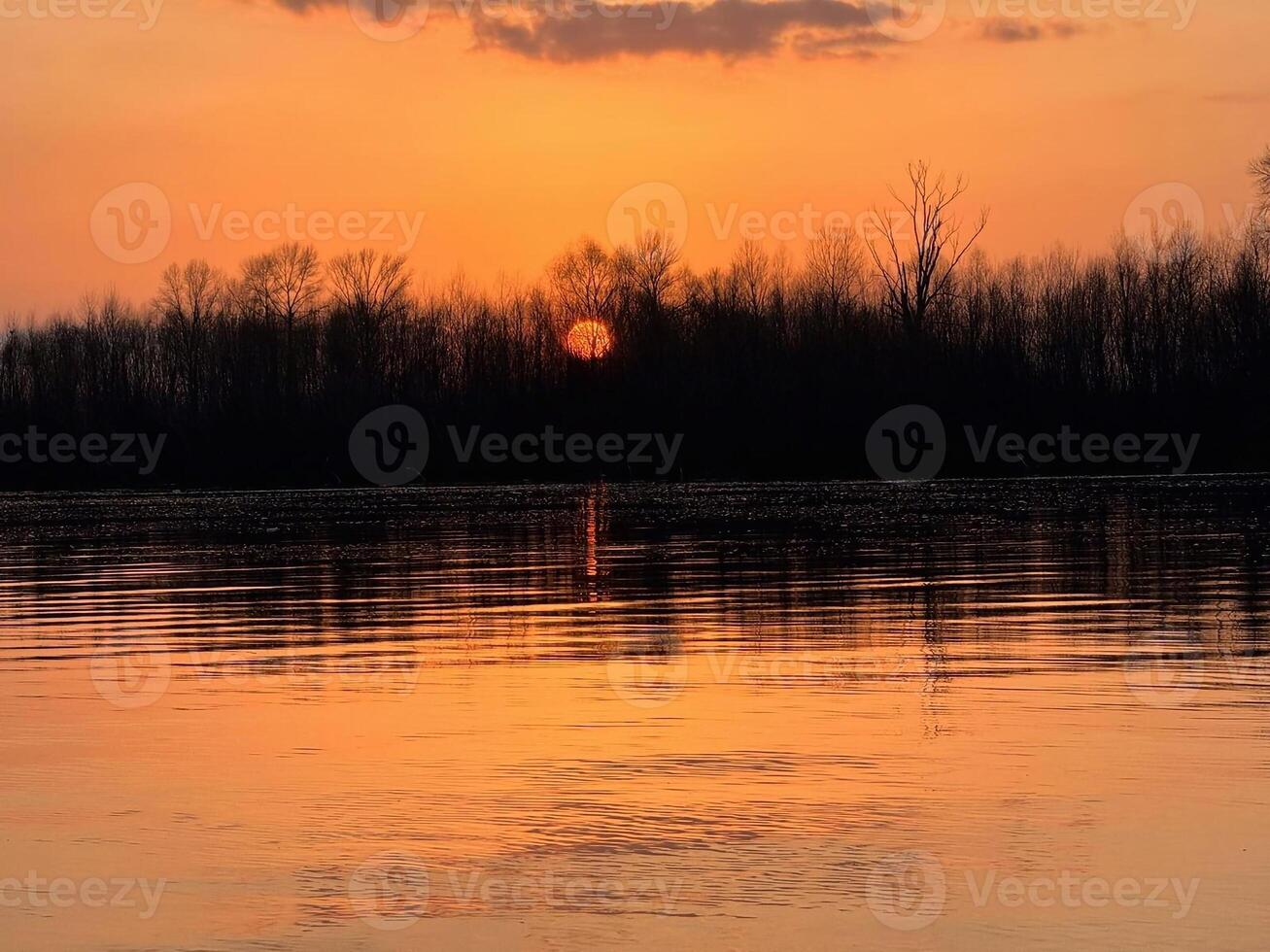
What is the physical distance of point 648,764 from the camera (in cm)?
1054

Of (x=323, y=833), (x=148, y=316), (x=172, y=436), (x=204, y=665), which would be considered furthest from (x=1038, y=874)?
(x=148, y=316)

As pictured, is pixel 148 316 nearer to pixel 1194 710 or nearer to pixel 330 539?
pixel 330 539

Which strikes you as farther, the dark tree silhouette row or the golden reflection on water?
the dark tree silhouette row

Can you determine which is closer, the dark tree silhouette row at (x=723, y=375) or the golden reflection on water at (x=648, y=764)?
the golden reflection on water at (x=648, y=764)

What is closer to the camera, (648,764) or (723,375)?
(648,764)

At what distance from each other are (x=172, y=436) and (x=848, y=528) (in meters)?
69.6

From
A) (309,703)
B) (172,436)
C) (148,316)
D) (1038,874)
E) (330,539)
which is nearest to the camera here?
(1038,874)

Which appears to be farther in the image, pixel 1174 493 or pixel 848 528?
pixel 1174 493

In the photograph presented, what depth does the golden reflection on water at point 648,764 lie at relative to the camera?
296 inches

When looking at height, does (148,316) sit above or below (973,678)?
above

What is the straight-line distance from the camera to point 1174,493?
175 feet

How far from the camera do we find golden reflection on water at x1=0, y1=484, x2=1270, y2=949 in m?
7.52

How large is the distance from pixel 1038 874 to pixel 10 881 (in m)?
4.73

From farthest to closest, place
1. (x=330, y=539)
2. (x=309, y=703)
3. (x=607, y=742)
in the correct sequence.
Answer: (x=330, y=539), (x=309, y=703), (x=607, y=742)
